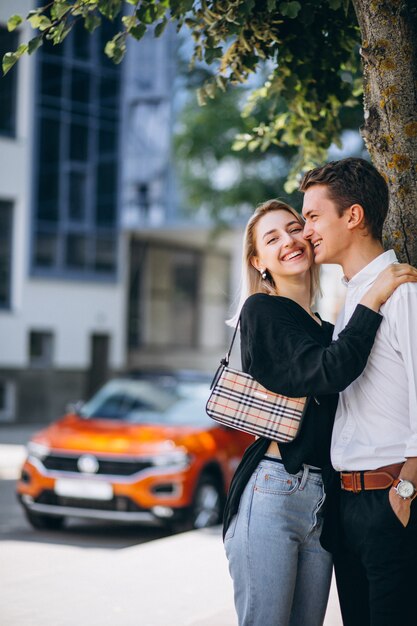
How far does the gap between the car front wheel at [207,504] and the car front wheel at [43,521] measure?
1.66 metres

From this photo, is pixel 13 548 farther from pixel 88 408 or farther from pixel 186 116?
pixel 186 116

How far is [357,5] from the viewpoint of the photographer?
12.7ft

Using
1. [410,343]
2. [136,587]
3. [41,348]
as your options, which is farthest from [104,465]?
[41,348]

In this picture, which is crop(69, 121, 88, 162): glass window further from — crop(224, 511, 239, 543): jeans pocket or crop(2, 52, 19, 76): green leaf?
crop(224, 511, 239, 543): jeans pocket

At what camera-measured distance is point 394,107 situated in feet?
12.0

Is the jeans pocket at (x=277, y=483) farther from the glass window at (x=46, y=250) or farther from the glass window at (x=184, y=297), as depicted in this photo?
the glass window at (x=184, y=297)

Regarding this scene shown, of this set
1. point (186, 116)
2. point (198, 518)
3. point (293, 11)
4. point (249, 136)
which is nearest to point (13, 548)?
point (198, 518)

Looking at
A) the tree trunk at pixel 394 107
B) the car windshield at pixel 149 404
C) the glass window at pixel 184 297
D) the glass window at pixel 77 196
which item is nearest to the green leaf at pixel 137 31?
the tree trunk at pixel 394 107

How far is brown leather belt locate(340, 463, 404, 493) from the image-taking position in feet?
9.87

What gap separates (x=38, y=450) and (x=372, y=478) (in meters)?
7.58

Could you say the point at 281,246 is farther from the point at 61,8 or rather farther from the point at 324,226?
the point at 61,8

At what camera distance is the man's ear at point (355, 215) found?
10.3ft

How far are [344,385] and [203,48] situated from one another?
266cm

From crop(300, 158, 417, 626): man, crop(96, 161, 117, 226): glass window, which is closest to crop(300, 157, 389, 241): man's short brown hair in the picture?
crop(300, 158, 417, 626): man
